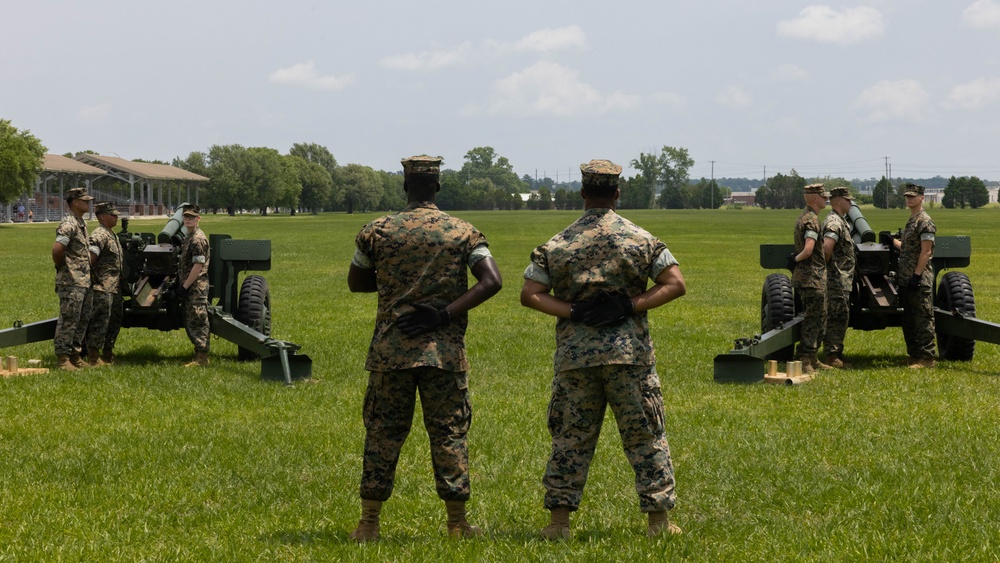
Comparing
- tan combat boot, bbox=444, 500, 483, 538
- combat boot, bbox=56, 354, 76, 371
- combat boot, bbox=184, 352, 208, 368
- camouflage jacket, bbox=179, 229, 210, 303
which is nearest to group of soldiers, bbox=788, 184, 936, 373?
camouflage jacket, bbox=179, 229, 210, 303

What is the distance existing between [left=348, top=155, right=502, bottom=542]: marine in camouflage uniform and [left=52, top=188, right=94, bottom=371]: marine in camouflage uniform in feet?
23.6

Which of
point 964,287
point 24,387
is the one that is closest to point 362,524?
point 24,387

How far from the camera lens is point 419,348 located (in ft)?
19.9

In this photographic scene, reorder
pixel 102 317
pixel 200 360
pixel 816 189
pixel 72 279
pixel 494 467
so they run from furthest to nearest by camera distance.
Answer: pixel 200 360, pixel 102 317, pixel 72 279, pixel 816 189, pixel 494 467

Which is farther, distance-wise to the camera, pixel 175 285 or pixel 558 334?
pixel 175 285

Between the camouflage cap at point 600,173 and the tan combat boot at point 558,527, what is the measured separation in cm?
163

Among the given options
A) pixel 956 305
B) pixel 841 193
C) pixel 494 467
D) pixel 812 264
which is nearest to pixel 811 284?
pixel 812 264

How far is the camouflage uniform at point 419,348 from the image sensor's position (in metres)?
6.13

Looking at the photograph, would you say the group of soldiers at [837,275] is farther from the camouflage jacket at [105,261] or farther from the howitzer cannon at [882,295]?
the camouflage jacket at [105,261]

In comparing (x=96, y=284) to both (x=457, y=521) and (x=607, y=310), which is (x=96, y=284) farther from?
(x=607, y=310)

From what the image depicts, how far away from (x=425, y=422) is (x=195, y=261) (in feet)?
24.4

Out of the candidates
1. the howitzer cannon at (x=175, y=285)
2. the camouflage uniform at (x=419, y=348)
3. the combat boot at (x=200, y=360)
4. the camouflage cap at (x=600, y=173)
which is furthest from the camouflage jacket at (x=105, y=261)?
the camouflage cap at (x=600, y=173)

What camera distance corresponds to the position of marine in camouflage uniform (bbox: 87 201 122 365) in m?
12.9

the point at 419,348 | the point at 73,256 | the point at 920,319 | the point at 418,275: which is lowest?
the point at 920,319
